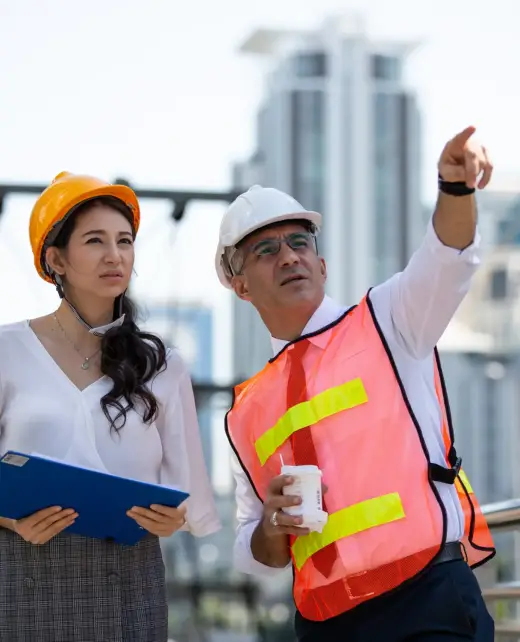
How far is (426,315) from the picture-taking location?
2391 millimetres

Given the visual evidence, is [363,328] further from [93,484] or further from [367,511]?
[93,484]

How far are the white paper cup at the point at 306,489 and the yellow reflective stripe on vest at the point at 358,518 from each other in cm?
7

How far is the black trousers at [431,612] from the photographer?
2328 millimetres

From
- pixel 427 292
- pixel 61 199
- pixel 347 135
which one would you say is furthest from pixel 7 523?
pixel 347 135

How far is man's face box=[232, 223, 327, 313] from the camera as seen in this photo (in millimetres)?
2686

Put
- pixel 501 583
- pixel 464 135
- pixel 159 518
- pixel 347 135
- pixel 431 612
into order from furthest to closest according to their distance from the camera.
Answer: pixel 347 135 → pixel 501 583 → pixel 159 518 → pixel 431 612 → pixel 464 135

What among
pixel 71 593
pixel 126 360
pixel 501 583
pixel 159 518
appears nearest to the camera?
pixel 159 518

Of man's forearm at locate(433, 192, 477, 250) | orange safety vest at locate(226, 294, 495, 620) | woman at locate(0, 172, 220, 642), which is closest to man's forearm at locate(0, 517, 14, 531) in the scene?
woman at locate(0, 172, 220, 642)

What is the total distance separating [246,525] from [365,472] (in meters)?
0.47

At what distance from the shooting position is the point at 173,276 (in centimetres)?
970

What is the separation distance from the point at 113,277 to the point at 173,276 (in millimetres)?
6874

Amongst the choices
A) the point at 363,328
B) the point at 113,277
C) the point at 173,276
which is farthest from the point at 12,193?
the point at 363,328

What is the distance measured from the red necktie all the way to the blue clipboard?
26 centimetres

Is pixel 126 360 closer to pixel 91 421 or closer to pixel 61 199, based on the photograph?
pixel 91 421
